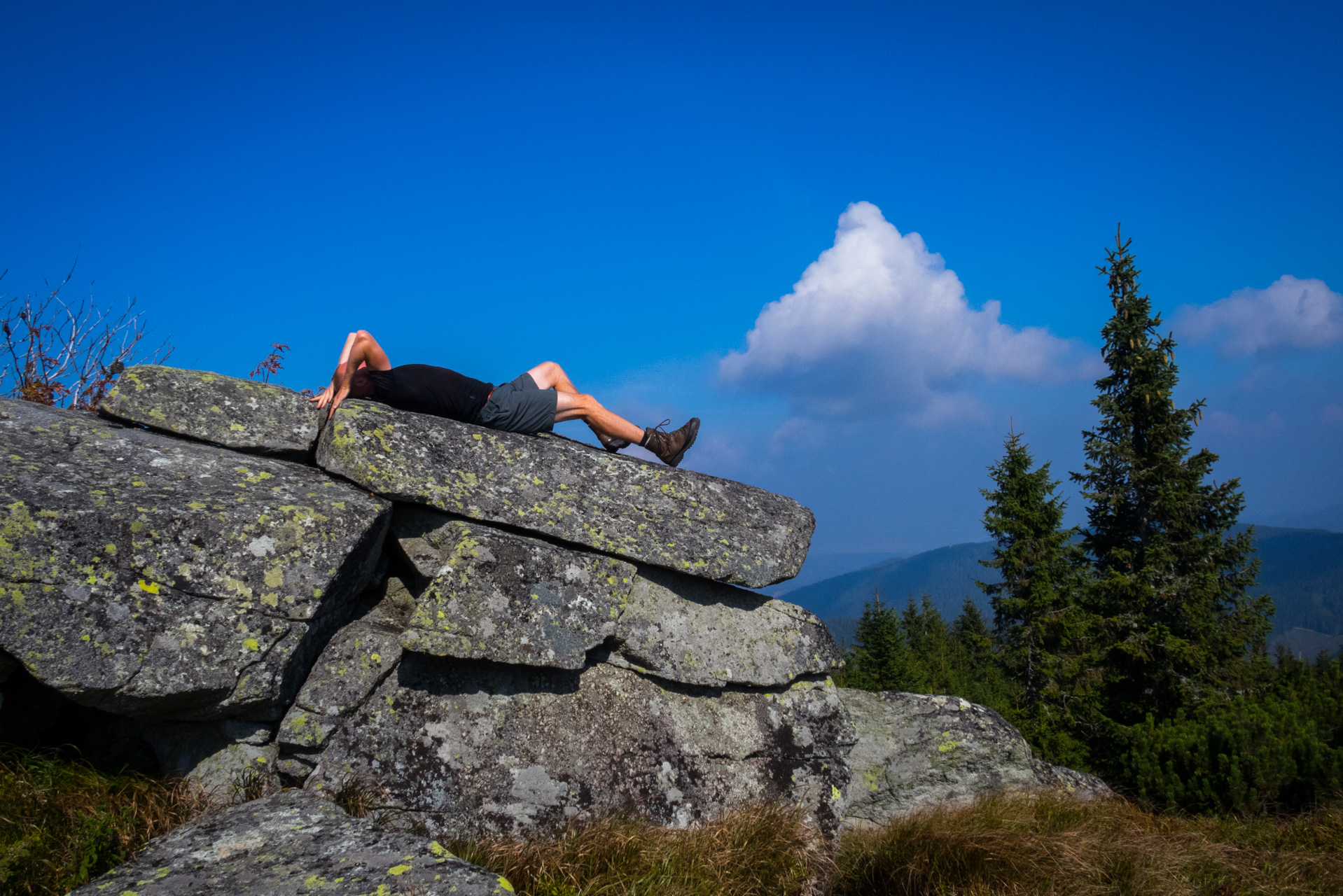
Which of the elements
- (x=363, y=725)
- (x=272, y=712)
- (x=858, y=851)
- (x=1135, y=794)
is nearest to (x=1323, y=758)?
(x=1135, y=794)

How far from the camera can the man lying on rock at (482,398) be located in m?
7.49

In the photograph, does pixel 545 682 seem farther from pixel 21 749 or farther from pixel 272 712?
pixel 21 749

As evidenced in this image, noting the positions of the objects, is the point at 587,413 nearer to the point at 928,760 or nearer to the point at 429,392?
the point at 429,392

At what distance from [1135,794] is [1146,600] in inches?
526

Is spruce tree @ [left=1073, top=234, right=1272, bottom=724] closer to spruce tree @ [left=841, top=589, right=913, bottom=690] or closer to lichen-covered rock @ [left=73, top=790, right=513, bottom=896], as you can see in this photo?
spruce tree @ [left=841, top=589, right=913, bottom=690]

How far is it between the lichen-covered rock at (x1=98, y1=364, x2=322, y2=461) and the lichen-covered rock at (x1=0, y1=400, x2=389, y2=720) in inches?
14.9

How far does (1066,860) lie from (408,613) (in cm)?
649

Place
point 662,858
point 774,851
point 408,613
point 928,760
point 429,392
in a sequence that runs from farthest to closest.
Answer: point 928,760, point 429,392, point 408,613, point 774,851, point 662,858

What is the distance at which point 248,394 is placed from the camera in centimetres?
702

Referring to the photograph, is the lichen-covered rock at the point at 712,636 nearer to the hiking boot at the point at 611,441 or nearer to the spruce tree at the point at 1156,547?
the hiking boot at the point at 611,441

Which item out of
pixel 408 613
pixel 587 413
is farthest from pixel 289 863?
pixel 587 413

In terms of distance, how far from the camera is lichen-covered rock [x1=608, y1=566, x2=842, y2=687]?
6945 mm

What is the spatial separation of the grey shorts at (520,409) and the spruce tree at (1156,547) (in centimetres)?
1973

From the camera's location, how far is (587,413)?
334 inches
